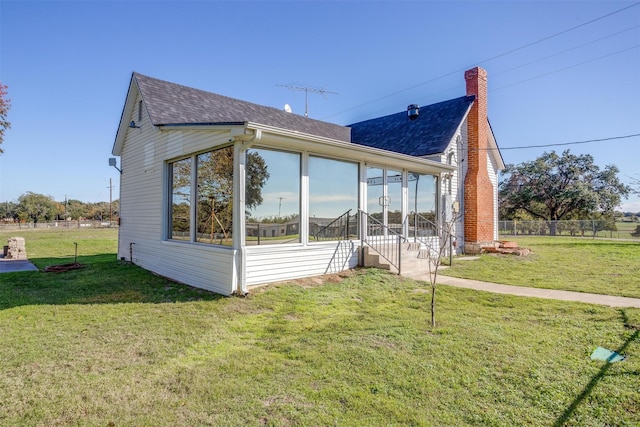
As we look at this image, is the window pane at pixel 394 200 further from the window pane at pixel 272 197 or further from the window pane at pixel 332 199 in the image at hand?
the window pane at pixel 272 197

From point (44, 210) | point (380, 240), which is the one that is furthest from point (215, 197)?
point (44, 210)

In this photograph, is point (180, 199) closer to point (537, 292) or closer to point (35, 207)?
point (537, 292)

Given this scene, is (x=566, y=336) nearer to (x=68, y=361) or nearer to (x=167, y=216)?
(x=68, y=361)

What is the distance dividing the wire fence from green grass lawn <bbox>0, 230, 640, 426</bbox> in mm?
24466

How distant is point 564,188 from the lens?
103ft

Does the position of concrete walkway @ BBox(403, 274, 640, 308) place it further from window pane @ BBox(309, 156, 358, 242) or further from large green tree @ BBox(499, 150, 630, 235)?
large green tree @ BBox(499, 150, 630, 235)

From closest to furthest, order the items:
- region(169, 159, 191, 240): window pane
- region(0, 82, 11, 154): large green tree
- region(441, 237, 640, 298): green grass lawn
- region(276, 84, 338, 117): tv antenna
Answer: region(441, 237, 640, 298): green grass lawn, region(169, 159, 191, 240): window pane, region(0, 82, 11, 154): large green tree, region(276, 84, 338, 117): tv antenna

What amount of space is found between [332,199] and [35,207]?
80281 millimetres

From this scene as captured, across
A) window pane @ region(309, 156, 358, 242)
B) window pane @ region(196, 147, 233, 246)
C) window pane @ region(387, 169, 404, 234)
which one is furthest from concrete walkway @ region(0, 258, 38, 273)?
window pane @ region(387, 169, 404, 234)

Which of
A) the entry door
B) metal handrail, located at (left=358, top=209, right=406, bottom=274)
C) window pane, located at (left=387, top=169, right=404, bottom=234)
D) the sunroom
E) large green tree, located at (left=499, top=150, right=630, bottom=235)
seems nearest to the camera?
the sunroom

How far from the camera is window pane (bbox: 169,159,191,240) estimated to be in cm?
782

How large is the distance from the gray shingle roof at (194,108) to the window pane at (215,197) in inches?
48.6

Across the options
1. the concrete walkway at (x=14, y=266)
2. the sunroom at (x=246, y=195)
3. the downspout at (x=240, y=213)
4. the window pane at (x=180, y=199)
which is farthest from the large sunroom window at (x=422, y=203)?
the concrete walkway at (x=14, y=266)

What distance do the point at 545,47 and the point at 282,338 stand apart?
15.2 metres
